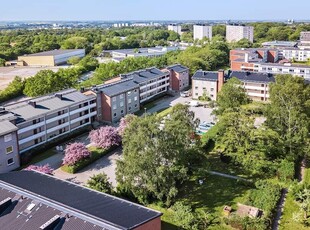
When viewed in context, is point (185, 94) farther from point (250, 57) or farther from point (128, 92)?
point (250, 57)

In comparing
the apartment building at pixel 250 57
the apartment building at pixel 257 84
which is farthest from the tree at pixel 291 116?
the apartment building at pixel 250 57

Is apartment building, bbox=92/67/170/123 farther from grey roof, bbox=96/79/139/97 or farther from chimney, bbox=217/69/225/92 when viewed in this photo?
chimney, bbox=217/69/225/92

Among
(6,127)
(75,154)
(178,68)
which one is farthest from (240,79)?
(6,127)

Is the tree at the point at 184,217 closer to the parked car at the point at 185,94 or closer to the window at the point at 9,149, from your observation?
the window at the point at 9,149

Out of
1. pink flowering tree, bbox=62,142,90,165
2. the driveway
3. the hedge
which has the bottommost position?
the driveway

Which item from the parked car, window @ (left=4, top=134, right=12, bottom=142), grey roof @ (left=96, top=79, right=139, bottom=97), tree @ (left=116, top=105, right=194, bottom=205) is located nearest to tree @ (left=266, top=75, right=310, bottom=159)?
tree @ (left=116, top=105, right=194, bottom=205)
